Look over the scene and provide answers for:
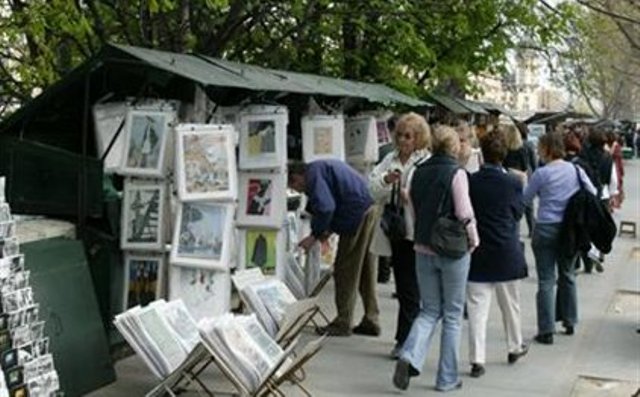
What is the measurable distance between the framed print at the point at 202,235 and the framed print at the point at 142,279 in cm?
25

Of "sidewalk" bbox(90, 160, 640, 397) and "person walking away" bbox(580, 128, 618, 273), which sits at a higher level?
"person walking away" bbox(580, 128, 618, 273)

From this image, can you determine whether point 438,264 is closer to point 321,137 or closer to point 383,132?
point 321,137

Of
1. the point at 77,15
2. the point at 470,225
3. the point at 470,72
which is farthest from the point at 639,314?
the point at 470,72

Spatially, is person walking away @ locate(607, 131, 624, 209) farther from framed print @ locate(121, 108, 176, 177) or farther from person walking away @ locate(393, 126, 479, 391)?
framed print @ locate(121, 108, 176, 177)

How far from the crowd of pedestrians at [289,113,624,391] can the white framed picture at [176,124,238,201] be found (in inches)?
47.6

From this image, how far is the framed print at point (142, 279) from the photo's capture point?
6.57 meters

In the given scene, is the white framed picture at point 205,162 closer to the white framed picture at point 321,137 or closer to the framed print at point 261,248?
the framed print at point 261,248

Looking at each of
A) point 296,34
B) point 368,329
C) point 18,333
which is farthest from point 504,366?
point 296,34

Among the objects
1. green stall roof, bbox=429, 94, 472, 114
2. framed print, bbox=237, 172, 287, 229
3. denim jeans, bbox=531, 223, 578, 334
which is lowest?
denim jeans, bbox=531, 223, 578, 334

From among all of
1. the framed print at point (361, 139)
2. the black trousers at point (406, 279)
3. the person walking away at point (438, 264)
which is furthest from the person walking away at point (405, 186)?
the framed print at point (361, 139)

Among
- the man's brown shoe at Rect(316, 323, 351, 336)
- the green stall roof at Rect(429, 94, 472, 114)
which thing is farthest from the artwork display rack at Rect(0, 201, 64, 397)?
the green stall roof at Rect(429, 94, 472, 114)

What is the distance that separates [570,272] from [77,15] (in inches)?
196

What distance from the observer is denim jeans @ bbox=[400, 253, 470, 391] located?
257 inches

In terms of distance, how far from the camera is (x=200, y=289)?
645cm
